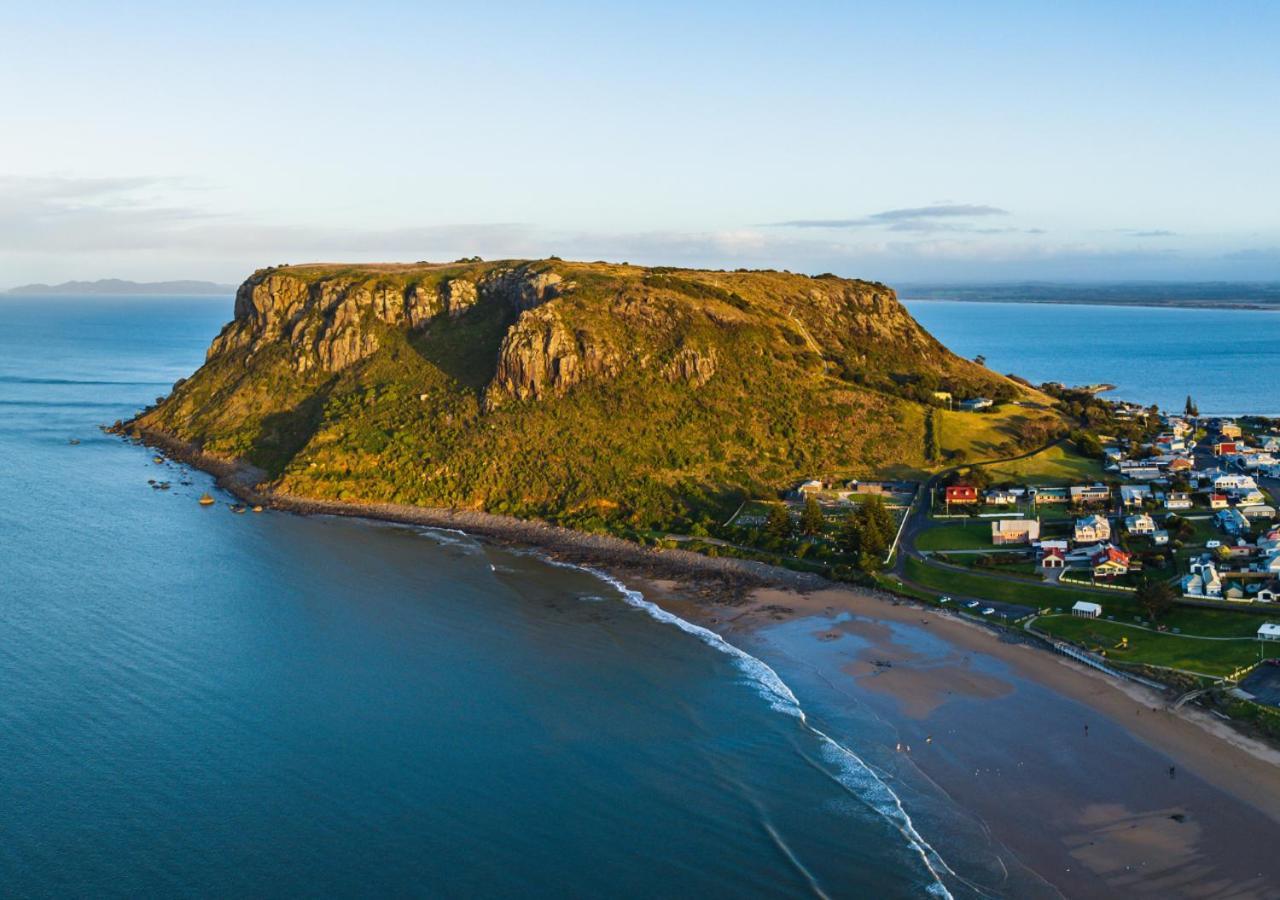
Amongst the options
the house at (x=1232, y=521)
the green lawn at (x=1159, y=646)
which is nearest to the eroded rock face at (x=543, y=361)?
the green lawn at (x=1159, y=646)

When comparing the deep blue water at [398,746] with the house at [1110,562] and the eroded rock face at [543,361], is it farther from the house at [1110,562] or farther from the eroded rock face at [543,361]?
the eroded rock face at [543,361]

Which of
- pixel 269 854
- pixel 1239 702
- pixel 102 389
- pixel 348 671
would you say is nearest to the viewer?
pixel 269 854

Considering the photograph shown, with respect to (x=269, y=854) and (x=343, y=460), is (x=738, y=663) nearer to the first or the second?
(x=269, y=854)

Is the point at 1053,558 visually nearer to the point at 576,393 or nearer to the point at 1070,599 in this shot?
the point at 1070,599

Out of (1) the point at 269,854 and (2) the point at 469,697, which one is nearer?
(1) the point at 269,854

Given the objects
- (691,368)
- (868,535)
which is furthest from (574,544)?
(691,368)

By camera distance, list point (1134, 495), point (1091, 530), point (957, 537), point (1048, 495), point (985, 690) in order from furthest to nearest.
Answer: point (1048, 495) → point (1134, 495) → point (957, 537) → point (1091, 530) → point (985, 690)

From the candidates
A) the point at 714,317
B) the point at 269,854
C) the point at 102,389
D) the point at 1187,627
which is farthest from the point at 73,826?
the point at 102,389
